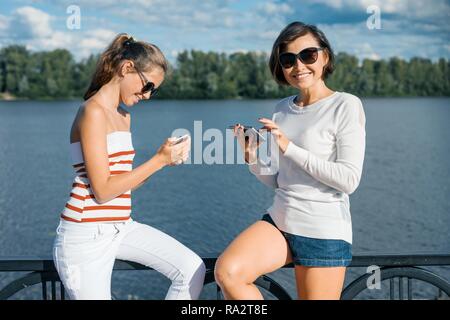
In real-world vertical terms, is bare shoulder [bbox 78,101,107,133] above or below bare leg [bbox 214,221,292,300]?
above

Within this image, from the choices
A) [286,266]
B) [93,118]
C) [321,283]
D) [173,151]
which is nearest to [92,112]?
[93,118]

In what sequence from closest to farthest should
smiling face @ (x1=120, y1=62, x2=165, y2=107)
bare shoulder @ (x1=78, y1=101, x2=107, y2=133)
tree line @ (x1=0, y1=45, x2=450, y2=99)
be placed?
1. bare shoulder @ (x1=78, y1=101, x2=107, y2=133)
2. smiling face @ (x1=120, y1=62, x2=165, y2=107)
3. tree line @ (x1=0, y1=45, x2=450, y2=99)

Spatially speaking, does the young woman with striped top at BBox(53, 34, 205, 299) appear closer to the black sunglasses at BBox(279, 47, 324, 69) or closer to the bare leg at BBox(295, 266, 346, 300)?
the bare leg at BBox(295, 266, 346, 300)

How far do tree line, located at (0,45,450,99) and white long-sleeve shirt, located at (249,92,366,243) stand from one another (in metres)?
59.7

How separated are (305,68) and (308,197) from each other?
24.0 inches

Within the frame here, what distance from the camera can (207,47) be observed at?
6938cm

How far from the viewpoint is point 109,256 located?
8.77 feet

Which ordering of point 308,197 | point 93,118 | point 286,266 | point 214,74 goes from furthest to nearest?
point 214,74
point 286,266
point 308,197
point 93,118

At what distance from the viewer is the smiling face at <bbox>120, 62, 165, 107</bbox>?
2.79 meters

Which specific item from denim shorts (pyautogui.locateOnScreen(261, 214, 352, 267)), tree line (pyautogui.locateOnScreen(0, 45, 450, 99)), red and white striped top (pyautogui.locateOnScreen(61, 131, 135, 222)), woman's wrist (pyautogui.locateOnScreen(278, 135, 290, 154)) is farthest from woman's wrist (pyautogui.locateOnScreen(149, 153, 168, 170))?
tree line (pyautogui.locateOnScreen(0, 45, 450, 99))

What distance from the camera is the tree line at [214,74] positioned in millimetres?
65562

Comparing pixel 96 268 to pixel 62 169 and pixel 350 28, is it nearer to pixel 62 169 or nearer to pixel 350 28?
pixel 62 169

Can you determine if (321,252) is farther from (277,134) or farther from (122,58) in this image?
(122,58)
